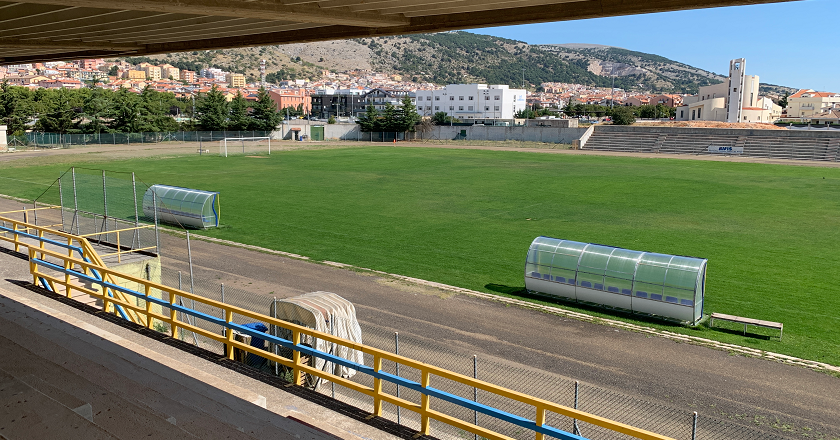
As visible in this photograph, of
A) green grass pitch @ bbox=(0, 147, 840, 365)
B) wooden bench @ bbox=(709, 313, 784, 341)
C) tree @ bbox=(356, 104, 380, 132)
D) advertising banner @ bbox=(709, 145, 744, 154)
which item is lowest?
wooden bench @ bbox=(709, 313, 784, 341)

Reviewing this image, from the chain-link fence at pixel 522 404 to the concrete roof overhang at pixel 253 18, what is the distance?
5.91 metres

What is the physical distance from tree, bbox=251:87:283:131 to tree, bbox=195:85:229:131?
16.7ft

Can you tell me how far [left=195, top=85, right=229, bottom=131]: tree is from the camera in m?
99.6

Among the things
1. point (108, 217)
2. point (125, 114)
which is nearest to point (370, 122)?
point (125, 114)

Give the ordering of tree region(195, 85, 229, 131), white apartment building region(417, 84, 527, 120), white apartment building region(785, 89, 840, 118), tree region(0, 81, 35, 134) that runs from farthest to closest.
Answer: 1. white apartment building region(785, 89, 840, 118)
2. white apartment building region(417, 84, 527, 120)
3. tree region(195, 85, 229, 131)
4. tree region(0, 81, 35, 134)

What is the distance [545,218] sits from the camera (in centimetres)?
3328

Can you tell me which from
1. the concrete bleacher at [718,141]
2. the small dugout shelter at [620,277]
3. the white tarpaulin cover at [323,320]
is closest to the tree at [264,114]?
the concrete bleacher at [718,141]

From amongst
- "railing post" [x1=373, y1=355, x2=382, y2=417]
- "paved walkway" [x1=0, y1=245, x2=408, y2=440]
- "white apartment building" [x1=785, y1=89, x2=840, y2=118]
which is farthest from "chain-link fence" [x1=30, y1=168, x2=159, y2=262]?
"white apartment building" [x1=785, y1=89, x2=840, y2=118]

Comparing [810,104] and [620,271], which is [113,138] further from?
[810,104]

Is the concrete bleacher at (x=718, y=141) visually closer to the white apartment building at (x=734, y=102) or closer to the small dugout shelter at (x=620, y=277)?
the white apartment building at (x=734, y=102)

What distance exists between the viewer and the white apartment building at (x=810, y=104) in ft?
609

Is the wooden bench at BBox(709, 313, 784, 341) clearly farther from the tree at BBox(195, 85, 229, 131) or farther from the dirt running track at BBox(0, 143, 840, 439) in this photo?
the tree at BBox(195, 85, 229, 131)

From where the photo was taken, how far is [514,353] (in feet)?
49.7

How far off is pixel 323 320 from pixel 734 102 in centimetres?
13590
